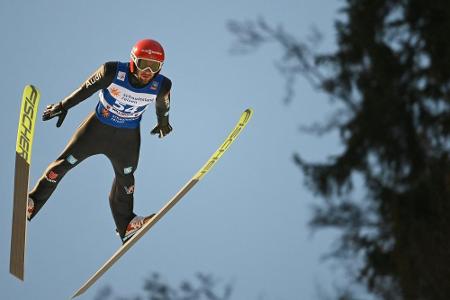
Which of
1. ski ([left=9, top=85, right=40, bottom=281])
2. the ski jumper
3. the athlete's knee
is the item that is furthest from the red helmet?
the athlete's knee

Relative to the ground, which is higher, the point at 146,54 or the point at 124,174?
the point at 146,54

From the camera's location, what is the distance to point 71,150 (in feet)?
31.3

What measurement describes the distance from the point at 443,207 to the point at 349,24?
9.17 ft

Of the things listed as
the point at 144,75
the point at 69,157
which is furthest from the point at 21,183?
the point at 144,75

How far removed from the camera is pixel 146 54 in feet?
29.1

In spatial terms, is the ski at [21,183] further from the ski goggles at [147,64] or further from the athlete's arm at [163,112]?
the athlete's arm at [163,112]

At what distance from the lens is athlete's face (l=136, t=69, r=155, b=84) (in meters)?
9.05

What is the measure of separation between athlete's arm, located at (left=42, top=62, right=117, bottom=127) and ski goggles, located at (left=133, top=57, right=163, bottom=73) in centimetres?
38

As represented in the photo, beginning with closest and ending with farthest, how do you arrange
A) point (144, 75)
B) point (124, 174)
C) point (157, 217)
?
1. point (144, 75)
2. point (157, 217)
3. point (124, 174)

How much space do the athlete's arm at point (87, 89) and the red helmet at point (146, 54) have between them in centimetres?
39

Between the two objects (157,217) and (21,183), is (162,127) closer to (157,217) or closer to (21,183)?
(157,217)

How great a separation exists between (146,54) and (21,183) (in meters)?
1.97

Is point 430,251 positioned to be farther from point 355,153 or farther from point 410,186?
point 355,153

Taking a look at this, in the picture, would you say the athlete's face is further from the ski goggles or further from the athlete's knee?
the athlete's knee
